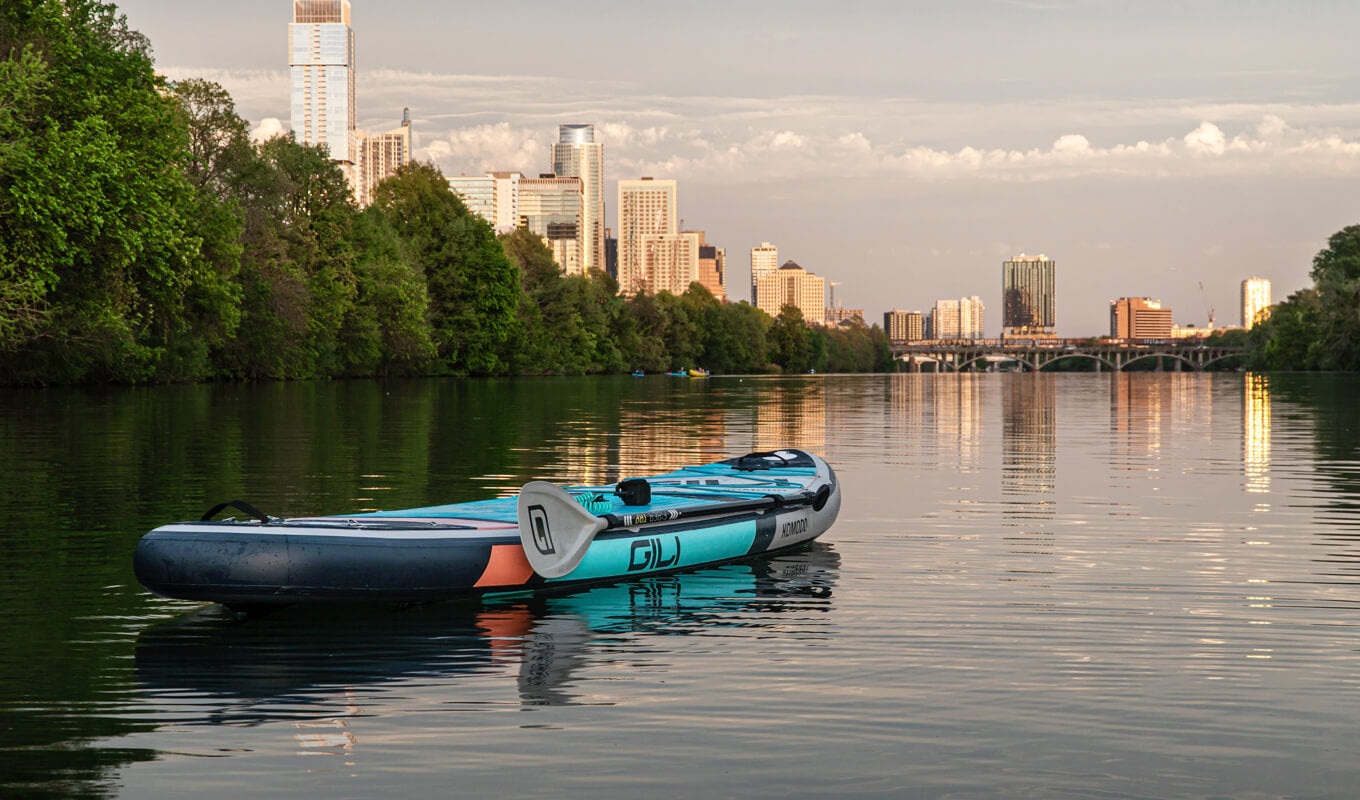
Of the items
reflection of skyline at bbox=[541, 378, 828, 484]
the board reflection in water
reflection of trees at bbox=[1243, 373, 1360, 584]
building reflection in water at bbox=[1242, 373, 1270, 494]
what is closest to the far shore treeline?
reflection of skyline at bbox=[541, 378, 828, 484]

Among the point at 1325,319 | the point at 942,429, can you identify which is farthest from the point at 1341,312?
the point at 942,429

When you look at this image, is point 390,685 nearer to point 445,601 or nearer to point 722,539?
point 445,601

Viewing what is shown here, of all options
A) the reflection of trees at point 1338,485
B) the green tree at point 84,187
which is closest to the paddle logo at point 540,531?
the reflection of trees at point 1338,485

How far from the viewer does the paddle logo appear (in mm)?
11711

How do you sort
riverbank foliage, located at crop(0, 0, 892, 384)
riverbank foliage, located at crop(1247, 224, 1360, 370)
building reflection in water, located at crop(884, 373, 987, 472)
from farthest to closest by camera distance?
riverbank foliage, located at crop(1247, 224, 1360, 370)
riverbank foliage, located at crop(0, 0, 892, 384)
building reflection in water, located at crop(884, 373, 987, 472)

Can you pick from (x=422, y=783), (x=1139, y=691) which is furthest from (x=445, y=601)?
(x=1139, y=691)

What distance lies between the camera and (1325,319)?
108m

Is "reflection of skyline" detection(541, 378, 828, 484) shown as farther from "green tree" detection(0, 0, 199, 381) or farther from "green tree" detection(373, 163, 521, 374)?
"green tree" detection(373, 163, 521, 374)

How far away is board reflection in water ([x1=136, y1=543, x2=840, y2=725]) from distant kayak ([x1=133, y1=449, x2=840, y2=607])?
0.88ft

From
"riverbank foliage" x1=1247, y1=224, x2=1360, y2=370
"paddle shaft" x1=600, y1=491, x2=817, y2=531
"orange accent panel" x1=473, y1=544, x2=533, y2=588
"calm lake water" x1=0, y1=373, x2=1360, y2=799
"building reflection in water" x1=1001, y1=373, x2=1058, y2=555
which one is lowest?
"calm lake water" x1=0, y1=373, x2=1360, y2=799

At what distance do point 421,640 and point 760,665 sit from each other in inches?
112

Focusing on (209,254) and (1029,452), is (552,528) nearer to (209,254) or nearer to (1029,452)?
(1029,452)

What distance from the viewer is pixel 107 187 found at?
38.4m

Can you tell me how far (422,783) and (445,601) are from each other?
5116mm
